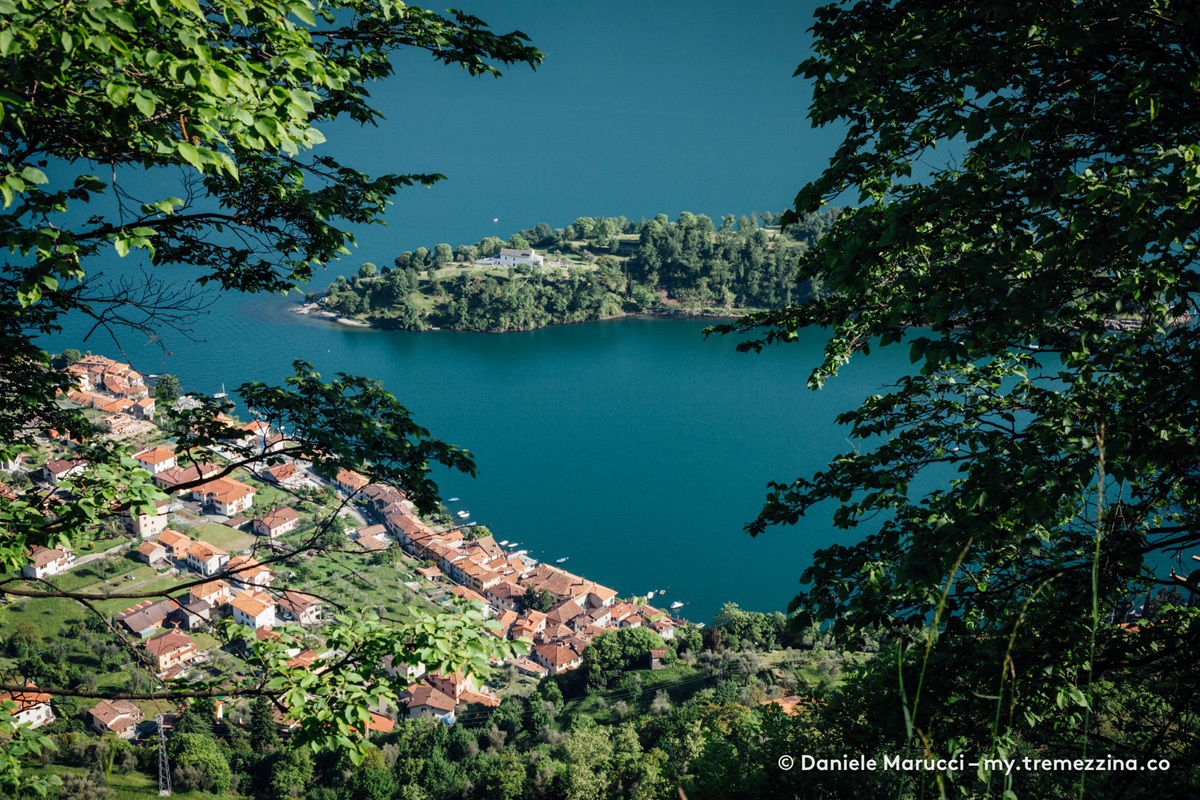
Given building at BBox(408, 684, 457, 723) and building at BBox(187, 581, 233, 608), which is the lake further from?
building at BBox(187, 581, 233, 608)

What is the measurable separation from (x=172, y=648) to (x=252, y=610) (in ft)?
18.1

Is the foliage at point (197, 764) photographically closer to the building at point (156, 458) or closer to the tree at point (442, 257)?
the building at point (156, 458)

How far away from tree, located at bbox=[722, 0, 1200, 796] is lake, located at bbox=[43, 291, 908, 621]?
15.3m

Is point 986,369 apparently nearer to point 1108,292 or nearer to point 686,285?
point 1108,292

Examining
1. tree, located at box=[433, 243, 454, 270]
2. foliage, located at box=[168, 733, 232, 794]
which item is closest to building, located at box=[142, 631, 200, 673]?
foliage, located at box=[168, 733, 232, 794]

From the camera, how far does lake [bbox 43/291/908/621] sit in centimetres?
2619

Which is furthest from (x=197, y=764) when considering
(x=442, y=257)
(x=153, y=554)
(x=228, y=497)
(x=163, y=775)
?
(x=442, y=257)

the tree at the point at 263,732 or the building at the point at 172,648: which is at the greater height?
the building at the point at 172,648

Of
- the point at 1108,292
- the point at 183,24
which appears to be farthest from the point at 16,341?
the point at 1108,292

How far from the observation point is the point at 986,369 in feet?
13.0

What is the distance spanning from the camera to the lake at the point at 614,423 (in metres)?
26.2

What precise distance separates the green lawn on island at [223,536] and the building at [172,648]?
6097mm

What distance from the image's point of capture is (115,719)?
18.3 metres

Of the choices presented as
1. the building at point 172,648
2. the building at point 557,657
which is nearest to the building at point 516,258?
the building at point 557,657
